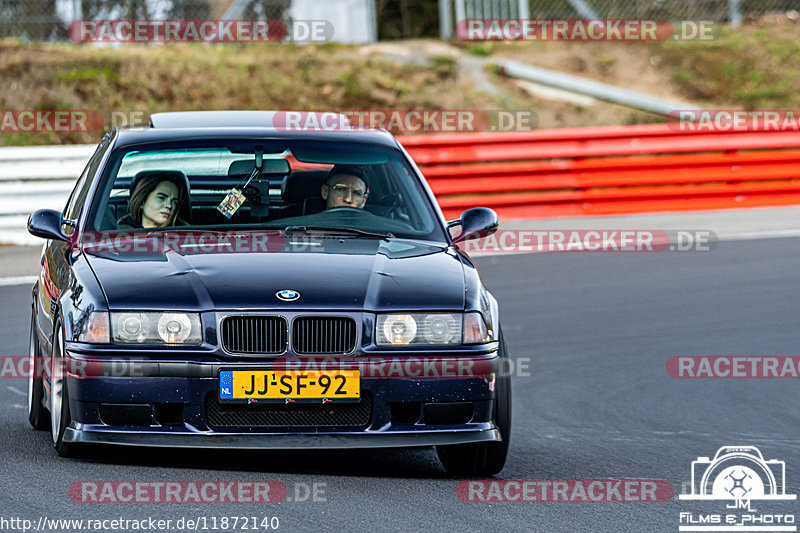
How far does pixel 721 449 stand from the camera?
694 centimetres

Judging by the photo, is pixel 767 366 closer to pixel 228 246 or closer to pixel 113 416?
pixel 228 246

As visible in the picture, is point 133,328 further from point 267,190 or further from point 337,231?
point 267,190

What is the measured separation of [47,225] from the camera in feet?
22.0

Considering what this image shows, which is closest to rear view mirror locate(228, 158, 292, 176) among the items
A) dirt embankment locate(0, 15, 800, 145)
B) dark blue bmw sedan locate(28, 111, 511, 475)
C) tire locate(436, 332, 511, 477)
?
dark blue bmw sedan locate(28, 111, 511, 475)

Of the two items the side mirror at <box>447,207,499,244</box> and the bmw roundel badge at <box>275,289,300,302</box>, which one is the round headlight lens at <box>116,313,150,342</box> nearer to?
the bmw roundel badge at <box>275,289,300,302</box>

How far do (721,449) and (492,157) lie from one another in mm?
10159

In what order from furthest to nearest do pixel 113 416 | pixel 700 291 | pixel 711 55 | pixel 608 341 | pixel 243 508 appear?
1. pixel 711 55
2. pixel 700 291
3. pixel 608 341
4. pixel 113 416
5. pixel 243 508

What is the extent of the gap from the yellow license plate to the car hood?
0.85ft

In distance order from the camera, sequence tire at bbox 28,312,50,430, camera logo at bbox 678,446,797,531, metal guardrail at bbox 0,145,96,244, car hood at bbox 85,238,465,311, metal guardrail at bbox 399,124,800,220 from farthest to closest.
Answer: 1. metal guardrail at bbox 399,124,800,220
2. metal guardrail at bbox 0,145,96,244
3. tire at bbox 28,312,50,430
4. car hood at bbox 85,238,465,311
5. camera logo at bbox 678,446,797,531

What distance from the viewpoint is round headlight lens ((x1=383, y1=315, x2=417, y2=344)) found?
18.7 feet

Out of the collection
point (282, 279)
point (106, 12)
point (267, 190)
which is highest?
point (106, 12)

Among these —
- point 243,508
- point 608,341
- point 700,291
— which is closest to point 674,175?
point 700,291

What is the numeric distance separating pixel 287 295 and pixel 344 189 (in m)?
1.50

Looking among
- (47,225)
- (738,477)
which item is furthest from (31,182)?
(738,477)
